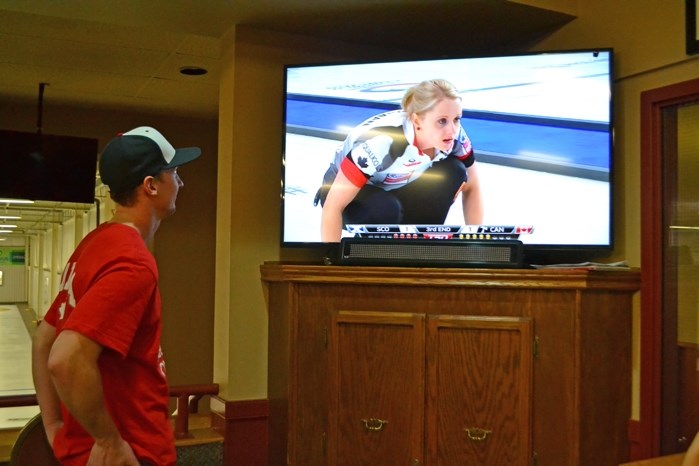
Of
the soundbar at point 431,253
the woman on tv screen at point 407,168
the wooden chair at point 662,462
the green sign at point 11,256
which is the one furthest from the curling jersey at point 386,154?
the green sign at point 11,256

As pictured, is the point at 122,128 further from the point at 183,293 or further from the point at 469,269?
the point at 469,269

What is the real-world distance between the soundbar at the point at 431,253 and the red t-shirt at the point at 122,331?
1503 mm

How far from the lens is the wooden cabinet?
8.80 feet

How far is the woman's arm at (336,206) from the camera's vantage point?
10.5 ft

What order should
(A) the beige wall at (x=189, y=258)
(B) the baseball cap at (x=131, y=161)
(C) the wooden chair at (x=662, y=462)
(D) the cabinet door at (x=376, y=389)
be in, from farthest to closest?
(A) the beige wall at (x=189, y=258) → (D) the cabinet door at (x=376, y=389) → (C) the wooden chair at (x=662, y=462) → (B) the baseball cap at (x=131, y=161)

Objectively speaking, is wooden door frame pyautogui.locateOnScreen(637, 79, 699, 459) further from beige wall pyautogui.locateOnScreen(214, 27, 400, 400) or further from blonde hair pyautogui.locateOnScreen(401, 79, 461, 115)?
beige wall pyautogui.locateOnScreen(214, 27, 400, 400)

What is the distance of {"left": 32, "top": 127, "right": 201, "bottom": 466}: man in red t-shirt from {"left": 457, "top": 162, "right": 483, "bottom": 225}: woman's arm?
1628 millimetres

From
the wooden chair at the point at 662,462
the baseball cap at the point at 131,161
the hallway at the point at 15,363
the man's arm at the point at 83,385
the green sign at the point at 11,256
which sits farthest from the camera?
the green sign at the point at 11,256

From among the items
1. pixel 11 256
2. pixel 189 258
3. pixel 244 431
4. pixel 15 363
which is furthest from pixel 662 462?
pixel 11 256

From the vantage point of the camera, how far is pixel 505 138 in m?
3.06

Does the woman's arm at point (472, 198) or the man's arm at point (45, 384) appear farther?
the woman's arm at point (472, 198)

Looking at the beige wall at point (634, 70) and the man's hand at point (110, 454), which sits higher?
the beige wall at point (634, 70)

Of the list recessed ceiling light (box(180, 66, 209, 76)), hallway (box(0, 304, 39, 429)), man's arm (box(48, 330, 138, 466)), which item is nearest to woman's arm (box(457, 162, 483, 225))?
man's arm (box(48, 330, 138, 466))

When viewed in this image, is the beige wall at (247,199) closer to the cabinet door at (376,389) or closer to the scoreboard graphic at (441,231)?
the scoreboard graphic at (441,231)
